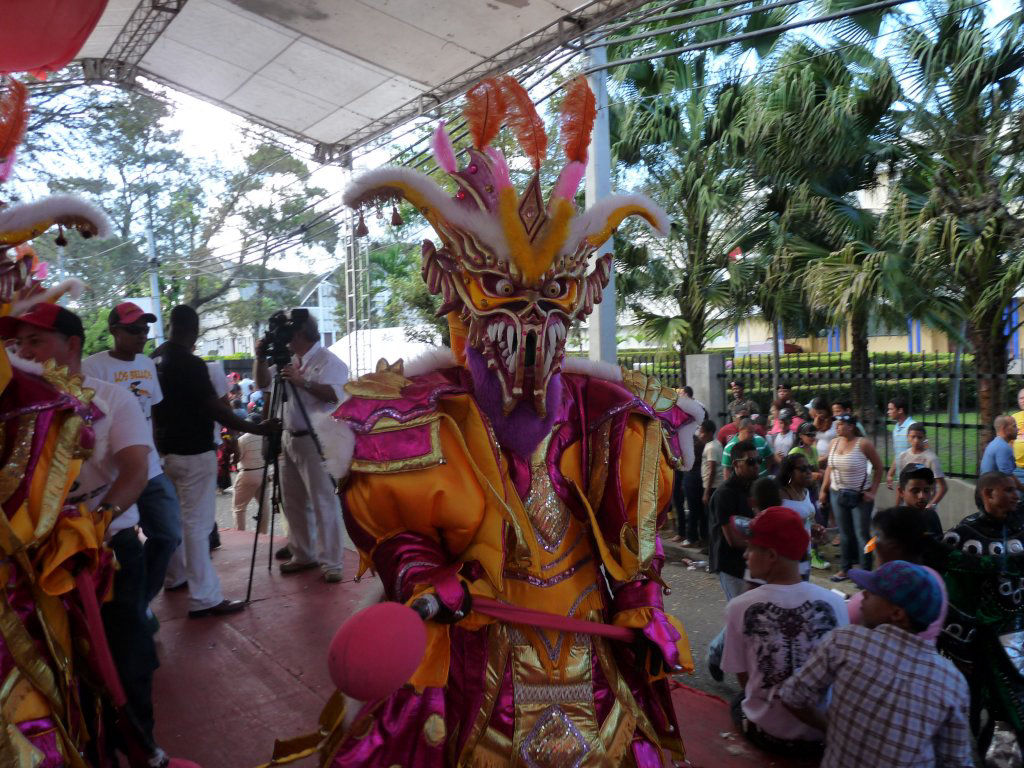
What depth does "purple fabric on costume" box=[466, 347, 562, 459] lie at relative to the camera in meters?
2.41

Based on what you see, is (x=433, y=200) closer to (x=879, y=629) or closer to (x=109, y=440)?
(x=109, y=440)

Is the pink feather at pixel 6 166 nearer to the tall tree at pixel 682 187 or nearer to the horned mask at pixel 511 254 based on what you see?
the horned mask at pixel 511 254

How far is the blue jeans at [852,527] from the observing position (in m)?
6.94

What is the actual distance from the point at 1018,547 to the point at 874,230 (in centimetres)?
662

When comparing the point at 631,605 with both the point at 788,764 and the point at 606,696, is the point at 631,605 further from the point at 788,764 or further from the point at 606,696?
the point at 788,764

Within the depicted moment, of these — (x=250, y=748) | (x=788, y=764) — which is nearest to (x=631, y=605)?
(x=788, y=764)

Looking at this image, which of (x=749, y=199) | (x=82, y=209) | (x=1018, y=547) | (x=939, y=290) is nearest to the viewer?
(x=82, y=209)

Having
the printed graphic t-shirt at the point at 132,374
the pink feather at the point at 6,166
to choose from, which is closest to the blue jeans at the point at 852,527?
the printed graphic t-shirt at the point at 132,374

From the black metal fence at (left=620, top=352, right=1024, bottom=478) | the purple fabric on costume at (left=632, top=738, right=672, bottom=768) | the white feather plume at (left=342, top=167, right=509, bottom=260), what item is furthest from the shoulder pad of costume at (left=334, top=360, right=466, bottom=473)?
the black metal fence at (left=620, top=352, right=1024, bottom=478)

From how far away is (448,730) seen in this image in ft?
7.38

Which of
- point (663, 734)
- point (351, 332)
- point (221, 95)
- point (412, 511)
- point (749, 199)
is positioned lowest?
point (663, 734)

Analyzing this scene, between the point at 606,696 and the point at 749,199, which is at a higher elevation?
the point at 749,199

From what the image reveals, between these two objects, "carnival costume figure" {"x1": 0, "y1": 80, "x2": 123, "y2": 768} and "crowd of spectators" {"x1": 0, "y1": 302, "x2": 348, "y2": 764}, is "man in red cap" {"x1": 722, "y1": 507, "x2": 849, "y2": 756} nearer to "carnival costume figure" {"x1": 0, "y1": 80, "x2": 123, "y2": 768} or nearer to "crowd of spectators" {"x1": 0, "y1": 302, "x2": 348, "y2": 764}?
"crowd of spectators" {"x1": 0, "y1": 302, "x2": 348, "y2": 764}

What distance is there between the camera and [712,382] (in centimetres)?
1009
